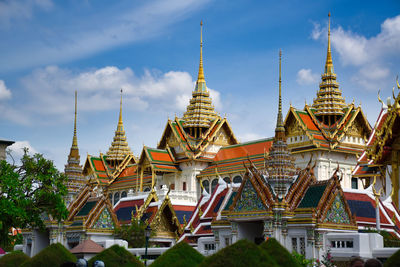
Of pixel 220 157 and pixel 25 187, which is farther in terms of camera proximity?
pixel 220 157

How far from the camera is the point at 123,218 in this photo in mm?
31203

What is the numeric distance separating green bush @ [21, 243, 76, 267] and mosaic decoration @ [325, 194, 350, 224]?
7009 millimetres

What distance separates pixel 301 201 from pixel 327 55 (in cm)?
4147

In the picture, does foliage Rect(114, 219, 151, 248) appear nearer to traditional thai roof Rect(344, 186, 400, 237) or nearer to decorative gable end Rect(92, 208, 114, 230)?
decorative gable end Rect(92, 208, 114, 230)

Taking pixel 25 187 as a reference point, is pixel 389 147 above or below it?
above

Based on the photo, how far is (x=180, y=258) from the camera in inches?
587

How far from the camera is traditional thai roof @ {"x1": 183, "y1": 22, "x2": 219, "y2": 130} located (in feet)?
209

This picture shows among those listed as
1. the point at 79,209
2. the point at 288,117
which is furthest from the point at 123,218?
the point at 288,117

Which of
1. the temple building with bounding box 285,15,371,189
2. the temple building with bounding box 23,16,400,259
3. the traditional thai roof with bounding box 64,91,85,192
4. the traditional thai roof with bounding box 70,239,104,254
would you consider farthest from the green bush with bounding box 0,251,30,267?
the temple building with bounding box 285,15,371,189

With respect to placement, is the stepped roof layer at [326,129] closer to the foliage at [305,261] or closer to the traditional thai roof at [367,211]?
the traditional thai roof at [367,211]

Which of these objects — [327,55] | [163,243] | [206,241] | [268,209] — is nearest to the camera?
[268,209]

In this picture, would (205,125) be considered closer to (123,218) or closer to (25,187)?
(123,218)

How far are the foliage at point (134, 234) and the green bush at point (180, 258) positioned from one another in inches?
517

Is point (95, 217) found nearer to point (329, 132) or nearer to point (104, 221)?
point (104, 221)
